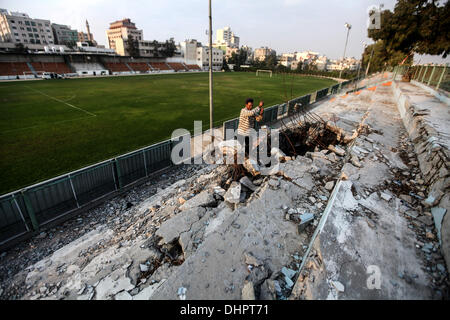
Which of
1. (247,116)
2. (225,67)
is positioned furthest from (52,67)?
(247,116)

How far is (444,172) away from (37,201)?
9.29 m

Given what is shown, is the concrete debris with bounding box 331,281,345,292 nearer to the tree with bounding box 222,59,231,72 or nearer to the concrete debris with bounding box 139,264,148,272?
the concrete debris with bounding box 139,264,148,272

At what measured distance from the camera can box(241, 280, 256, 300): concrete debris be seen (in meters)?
2.74

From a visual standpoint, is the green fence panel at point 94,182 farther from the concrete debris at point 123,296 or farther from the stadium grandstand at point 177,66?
the stadium grandstand at point 177,66

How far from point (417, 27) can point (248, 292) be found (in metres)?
29.5

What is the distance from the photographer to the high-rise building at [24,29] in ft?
243

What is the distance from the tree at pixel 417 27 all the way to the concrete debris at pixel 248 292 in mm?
26853

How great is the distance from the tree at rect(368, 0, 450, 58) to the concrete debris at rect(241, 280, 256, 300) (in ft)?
88.1

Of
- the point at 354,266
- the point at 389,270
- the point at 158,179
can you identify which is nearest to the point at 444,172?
the point at 389,270

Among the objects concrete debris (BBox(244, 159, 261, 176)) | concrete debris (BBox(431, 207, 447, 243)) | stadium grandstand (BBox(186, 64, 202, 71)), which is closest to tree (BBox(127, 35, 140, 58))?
stadium grandstand (BBox(186, 64, 202, 71))

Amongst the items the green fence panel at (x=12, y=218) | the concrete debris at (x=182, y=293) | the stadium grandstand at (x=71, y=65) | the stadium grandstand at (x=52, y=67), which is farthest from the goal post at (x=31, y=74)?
the concrete debris at (x=182, y=293)

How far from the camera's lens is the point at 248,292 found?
279 centimetres

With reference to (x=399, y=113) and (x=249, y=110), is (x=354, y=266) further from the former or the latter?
(x=399, y=113)

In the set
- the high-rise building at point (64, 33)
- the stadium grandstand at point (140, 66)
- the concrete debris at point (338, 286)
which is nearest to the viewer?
the concrete debris at point (338, 286)
